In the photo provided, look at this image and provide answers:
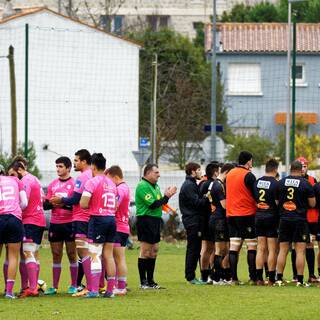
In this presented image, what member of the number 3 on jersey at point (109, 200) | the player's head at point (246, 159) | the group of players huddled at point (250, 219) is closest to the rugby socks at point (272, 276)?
the group of players huddled at point (250, 219)

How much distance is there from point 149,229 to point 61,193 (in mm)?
1932

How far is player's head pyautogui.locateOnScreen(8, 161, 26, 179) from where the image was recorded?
788 inches

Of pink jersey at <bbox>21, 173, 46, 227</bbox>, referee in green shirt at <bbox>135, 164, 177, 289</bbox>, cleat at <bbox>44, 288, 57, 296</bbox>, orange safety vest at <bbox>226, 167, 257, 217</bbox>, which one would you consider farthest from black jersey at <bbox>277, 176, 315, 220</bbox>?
pink jersey at <bbox>21, 173, 46, 227</bbox>

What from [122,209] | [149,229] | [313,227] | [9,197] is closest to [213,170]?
[313,227]

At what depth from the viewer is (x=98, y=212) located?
19266 mm

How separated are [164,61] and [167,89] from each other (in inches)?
256

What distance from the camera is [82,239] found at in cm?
1998

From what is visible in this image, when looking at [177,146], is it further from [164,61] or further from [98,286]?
[98,286]

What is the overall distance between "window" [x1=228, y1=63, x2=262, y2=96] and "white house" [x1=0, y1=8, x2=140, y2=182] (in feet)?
28.7

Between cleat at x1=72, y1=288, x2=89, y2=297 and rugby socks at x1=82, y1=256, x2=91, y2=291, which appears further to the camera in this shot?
cleat at x1=72, y1=288, x2=89, y2=297

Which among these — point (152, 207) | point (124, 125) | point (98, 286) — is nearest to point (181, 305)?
point (98, 286)

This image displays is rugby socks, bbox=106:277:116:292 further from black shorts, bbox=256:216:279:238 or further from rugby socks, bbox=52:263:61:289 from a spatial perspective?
black shorts, bbox=256:216:279:238

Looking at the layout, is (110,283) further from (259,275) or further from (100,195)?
(259,275)

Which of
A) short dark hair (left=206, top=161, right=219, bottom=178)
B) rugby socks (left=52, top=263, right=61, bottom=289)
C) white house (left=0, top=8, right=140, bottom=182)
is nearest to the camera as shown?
rugby socks (left=52, top=263, right=61, bottom=289)
